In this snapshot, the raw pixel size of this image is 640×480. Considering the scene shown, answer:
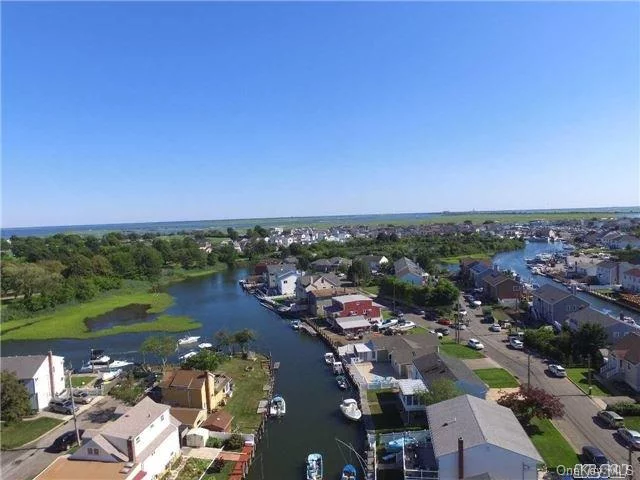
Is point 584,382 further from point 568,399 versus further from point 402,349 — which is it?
point 402,349

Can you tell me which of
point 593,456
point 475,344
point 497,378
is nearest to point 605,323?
point 475,344

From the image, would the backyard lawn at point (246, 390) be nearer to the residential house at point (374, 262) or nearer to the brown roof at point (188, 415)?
the brown roof at point (188, 415)

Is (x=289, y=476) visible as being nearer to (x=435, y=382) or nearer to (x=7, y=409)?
(x=435, y=382)

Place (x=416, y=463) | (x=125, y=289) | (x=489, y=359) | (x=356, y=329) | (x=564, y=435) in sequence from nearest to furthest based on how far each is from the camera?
(x=416, y=463), (x=564, y=435), (x=489, y=359), (x=356, y=329), (x=125, y=289)

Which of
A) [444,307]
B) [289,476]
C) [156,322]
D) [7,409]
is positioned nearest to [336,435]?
[289,476]

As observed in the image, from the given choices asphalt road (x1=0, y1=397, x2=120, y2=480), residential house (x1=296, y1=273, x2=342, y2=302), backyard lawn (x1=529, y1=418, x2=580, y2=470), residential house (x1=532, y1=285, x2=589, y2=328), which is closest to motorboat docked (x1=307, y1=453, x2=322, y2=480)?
backyard lawn (x1=529, y1=418, x2=580, y2=470)
